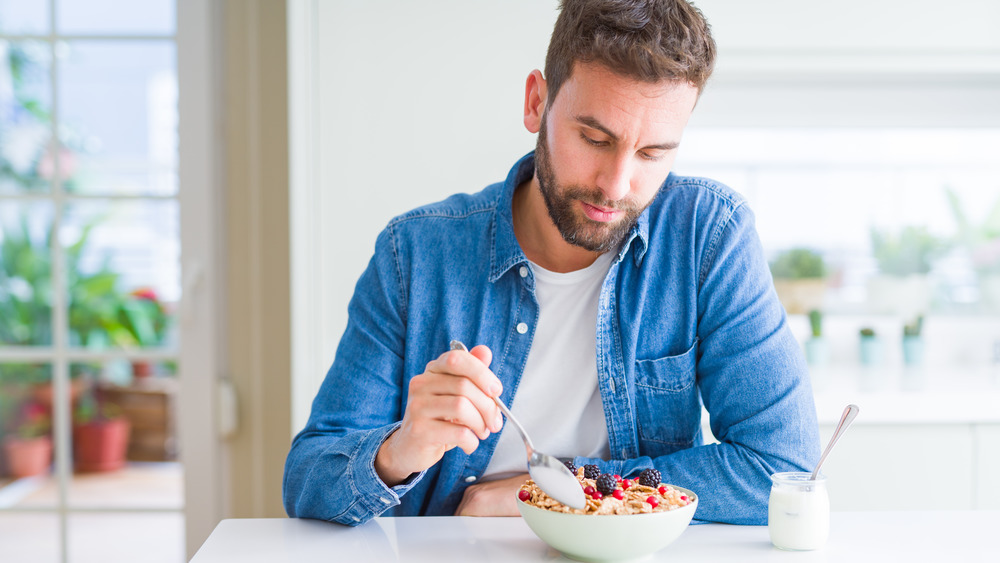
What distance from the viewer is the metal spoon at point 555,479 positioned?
86cm

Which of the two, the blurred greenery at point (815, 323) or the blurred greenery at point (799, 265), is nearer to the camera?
the blurred greenery at point (815, 323)

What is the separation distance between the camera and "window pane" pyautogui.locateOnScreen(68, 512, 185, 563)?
242 centimetres

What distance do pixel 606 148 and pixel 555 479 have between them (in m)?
0.52

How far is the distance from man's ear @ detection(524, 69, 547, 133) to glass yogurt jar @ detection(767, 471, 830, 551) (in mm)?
717

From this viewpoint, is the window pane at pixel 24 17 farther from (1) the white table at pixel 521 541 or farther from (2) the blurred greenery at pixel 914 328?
(2) the blurred greenery at pixel 914 328

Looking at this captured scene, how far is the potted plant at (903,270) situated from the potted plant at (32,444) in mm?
2673

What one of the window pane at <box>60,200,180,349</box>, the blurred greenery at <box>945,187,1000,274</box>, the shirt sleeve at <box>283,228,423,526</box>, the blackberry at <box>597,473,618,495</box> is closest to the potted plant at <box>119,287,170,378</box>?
the window pane at <box>60,200,180,349</box>

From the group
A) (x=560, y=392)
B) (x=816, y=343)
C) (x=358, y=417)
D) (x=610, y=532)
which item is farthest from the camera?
(x=816, y=343)

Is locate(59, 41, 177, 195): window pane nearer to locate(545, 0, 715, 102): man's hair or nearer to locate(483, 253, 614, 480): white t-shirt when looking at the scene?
locate(483, 253, 614, 480): white t-shirt

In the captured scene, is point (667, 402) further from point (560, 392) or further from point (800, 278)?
point (800, 278)

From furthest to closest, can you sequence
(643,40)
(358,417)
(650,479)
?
(358,417) → (643,40) → (650,479)

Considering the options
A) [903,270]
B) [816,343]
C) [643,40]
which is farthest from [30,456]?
[903,270]

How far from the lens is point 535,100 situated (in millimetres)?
1363

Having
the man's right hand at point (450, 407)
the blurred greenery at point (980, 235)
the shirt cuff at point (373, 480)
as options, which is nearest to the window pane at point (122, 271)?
the shirt cuff at point (373, 480)
